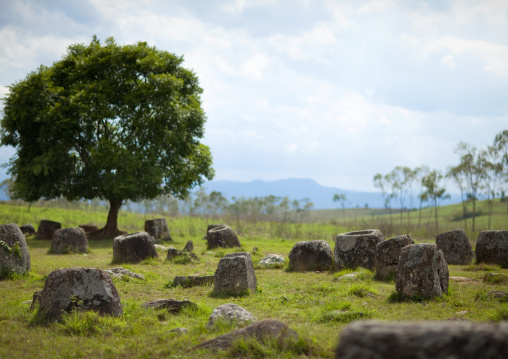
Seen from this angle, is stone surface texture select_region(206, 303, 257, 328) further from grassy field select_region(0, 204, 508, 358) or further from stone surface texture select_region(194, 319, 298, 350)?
stone surface texture select_region(194, 319, 298, 350)

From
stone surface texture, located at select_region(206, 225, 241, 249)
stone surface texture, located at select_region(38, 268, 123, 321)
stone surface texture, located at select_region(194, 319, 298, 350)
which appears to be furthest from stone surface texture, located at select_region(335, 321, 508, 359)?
stone surface texture, located at select_region(206, 225, 241, 249)

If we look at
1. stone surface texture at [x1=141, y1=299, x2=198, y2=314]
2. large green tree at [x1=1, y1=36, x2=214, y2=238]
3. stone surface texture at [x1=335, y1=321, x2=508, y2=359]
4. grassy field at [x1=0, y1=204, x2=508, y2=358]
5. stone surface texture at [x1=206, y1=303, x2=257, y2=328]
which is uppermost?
large green tree at [x1=1, y1=36, x2=214, y2=238]

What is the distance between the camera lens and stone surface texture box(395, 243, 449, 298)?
10.0 m

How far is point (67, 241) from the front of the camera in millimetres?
19828

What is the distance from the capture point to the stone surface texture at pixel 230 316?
7293mm

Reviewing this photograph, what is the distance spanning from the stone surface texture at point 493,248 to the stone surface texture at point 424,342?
16.0 meters

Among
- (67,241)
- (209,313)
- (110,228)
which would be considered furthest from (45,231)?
(209,313)

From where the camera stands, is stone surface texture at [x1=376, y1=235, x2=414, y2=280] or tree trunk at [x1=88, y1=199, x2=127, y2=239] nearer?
stone surface texture at [x1=376, y1=235, x2=414, y2=280]

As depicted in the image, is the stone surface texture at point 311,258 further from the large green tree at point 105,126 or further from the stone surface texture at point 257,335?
the large green tree at point 105,126

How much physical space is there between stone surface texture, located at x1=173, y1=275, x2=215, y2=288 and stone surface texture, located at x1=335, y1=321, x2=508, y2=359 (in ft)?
32.8

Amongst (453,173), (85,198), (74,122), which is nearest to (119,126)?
(74,122)

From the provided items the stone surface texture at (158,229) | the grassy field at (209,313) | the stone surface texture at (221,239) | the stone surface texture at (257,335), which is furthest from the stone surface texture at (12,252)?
the stone surface texture at (158,229)

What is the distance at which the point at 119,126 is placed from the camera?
28.0m

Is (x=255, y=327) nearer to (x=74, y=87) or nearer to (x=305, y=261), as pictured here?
(x=305, y=261)
